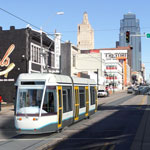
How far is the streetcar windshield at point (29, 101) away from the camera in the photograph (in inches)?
524

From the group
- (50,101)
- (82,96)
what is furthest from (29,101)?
(82,96)

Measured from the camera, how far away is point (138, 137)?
44.8ft

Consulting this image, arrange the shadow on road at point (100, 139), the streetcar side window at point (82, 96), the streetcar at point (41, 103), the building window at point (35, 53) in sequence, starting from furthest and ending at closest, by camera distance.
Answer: the building window at point (35, 53) < the streetcar side window at point (82, 96) < the streetcar at point (41, 103) < the shadow on road at point (100, 139)

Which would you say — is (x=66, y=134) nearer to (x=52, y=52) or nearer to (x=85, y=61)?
(x=52, y=52)

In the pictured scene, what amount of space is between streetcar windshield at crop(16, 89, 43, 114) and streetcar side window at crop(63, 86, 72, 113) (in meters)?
2.08

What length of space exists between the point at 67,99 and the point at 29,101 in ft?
9.68

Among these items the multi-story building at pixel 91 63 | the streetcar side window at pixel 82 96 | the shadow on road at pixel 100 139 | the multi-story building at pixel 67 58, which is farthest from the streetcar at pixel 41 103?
the multi-story building at pixel 91 63

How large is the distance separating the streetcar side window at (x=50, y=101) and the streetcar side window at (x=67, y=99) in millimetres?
1458

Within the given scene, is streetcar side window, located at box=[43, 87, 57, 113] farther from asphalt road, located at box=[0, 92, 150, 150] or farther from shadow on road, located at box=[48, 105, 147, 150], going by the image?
shadow on road, located at box=[48, 105, 147, 150]

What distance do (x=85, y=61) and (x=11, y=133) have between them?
80627mm

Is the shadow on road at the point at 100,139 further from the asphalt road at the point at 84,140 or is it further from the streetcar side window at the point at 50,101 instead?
the streetcar side window at the point at 50,101

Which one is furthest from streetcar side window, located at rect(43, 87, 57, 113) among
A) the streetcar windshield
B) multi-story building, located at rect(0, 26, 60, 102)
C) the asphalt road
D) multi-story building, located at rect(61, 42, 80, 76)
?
multi-story building, located at rect(61, 42, 80, 76)

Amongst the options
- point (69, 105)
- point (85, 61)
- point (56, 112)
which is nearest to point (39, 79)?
point (56, 112)

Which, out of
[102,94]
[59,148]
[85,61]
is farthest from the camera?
[85,61]
